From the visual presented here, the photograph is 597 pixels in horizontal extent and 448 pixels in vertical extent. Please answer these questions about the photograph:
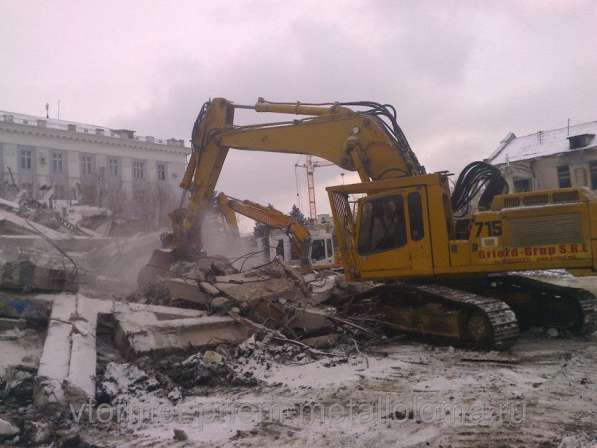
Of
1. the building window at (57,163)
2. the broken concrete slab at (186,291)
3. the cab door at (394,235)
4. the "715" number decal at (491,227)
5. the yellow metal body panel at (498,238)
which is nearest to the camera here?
the yellow metal body panel at (498,238)

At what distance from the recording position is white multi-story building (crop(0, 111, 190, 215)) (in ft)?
132

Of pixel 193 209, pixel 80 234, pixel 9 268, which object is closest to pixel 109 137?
pixel 80 234

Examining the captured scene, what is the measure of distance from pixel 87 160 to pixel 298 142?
3913 centimetres

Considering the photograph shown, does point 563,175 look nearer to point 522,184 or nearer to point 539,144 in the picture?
point 522,184

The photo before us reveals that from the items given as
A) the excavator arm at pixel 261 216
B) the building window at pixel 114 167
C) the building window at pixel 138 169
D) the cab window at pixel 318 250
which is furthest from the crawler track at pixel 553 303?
the building window at pixel 138 169

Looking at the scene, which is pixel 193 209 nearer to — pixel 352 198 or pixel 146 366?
pixel 352 198

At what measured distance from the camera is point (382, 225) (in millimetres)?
8406

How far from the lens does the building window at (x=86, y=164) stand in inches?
1759

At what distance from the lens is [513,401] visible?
17.0ft

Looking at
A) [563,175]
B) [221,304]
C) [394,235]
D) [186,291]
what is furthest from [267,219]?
[563,175]

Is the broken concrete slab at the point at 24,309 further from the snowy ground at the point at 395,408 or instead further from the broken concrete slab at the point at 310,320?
the broken concrete slab at the point at 310,320

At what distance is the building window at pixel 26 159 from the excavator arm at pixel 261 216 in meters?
32.2

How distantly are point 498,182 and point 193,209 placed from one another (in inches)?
242

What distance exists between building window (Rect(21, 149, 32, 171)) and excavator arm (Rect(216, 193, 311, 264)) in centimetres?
3215
